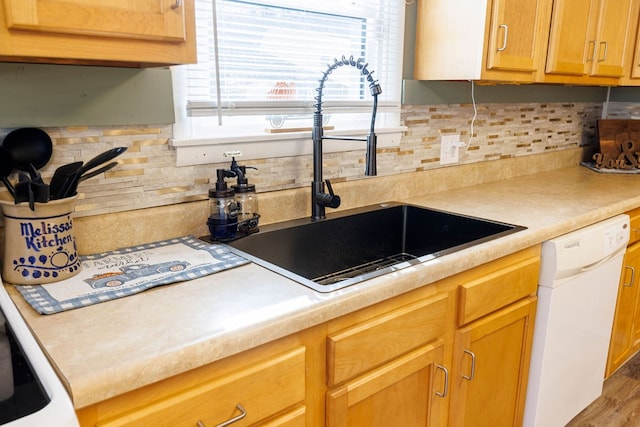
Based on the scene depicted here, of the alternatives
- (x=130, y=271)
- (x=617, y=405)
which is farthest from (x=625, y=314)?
(x=130, y=271)

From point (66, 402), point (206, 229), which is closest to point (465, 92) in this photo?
point (206, 229)

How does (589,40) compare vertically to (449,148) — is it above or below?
above

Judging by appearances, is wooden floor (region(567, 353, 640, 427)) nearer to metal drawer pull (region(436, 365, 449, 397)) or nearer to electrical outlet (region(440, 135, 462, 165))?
metal drawer pull (region(436, 365, 449, 397))

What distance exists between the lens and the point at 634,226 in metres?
2.10

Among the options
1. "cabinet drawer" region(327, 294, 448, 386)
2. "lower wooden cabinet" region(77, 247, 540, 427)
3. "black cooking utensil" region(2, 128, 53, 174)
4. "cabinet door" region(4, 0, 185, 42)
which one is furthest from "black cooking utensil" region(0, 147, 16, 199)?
"cabinet drawer" region(327, 294, 448, 386)

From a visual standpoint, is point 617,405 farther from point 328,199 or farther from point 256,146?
point 256,146

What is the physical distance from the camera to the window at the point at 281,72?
1.49m

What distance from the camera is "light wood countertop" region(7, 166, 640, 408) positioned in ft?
2.57

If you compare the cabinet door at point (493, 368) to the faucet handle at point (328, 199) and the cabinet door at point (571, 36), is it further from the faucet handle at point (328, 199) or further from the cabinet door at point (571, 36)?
the cabinet door at point (571, 36)

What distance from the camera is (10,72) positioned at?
1111 millimetres

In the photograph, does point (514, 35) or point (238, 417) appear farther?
point (514, 35)

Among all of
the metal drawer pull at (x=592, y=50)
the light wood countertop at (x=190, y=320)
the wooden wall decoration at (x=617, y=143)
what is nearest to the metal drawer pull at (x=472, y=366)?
the light wood countertop at (x=190, y=320)

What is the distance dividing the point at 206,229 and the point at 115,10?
2.27ft

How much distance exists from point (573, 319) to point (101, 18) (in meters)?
1.67
